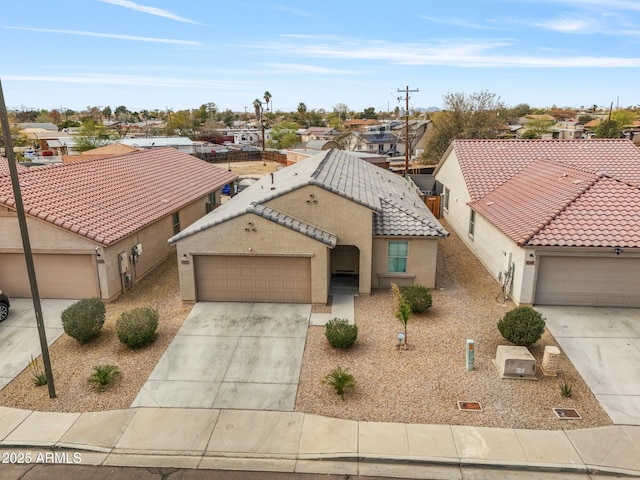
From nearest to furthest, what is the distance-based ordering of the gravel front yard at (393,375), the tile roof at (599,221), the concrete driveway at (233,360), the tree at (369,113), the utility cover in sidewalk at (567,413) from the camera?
the utility cover in sidewalk at (567,413), the gravel front yard at (393,375), the concrete driveway at (233,360), the tile roof at (599,221), the tree at (369,113)

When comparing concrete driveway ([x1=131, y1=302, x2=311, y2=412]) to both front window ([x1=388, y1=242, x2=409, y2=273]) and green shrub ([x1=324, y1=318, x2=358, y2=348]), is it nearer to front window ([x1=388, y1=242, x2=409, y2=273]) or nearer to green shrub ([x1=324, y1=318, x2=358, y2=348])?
green shrub ([x1=324, y1=318, x2=358, y2=348])

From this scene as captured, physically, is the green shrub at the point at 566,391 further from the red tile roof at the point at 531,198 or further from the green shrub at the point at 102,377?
the green shrub at the point at 102,377

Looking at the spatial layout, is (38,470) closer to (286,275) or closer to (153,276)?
(286,275)

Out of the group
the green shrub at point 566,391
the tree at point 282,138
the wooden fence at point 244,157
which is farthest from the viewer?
the tree at point 282,138

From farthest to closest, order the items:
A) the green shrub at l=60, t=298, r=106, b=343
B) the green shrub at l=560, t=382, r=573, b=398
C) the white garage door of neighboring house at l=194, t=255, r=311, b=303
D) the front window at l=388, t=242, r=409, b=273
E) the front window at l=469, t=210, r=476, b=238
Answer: the front window at l=469, t=210, r=476, b=238 < the front window at l=388, t=242, r=409, b=273 < the white garage door of neighboring house at l=194, t=255, r=311, b=303 < the green shrub at l=60, t=298, r=106, b=343 < the green shrub at l=560, t=382, r=573, b=398

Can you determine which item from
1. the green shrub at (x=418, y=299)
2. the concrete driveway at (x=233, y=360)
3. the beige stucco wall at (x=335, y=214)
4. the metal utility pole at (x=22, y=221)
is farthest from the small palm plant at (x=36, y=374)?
the green shrub at (x=418, y=299)

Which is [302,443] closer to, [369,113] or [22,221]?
[22,221]

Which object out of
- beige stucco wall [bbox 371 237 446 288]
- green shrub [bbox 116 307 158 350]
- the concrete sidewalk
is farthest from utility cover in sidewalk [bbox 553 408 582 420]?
green shrub [bbox 116 307 158 350]
